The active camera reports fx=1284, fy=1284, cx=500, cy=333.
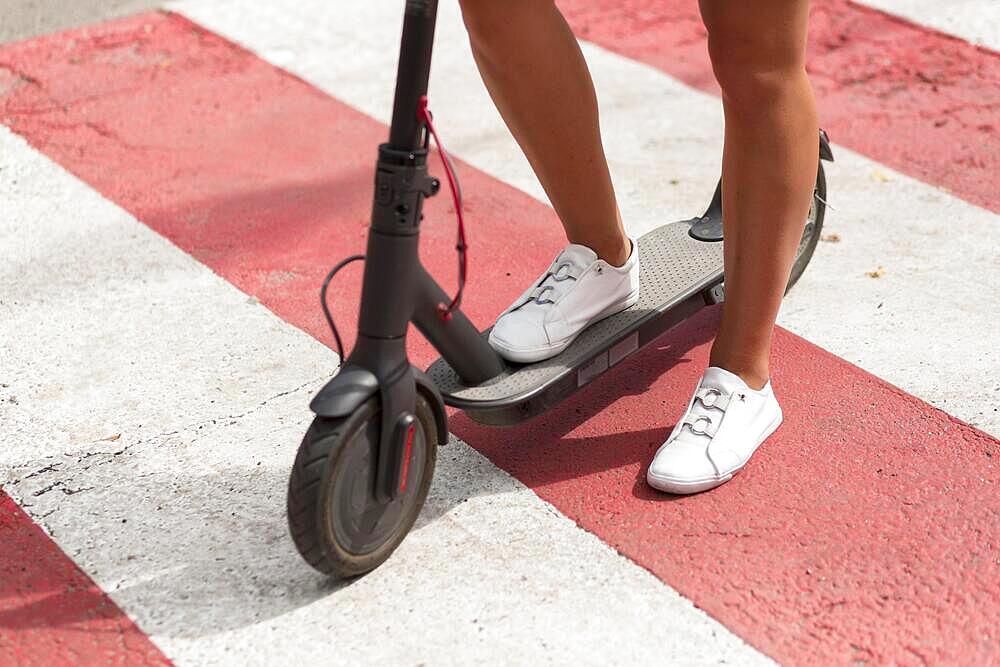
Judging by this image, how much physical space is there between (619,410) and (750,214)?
22.6 inches

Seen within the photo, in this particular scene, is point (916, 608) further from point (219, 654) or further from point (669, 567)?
point (219, 654)

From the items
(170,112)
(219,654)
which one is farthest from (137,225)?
(219,654)

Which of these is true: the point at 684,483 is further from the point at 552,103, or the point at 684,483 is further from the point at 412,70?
the point at 412,70

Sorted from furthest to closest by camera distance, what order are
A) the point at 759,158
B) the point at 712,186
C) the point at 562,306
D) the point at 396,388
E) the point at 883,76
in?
the point at 883,76 → the point at 712,186 → the point at 562,306 → the point at 759,158 → the point at 396,388

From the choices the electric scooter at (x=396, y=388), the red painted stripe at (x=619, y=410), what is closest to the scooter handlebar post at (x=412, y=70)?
the electric scooter at (x=396, y=388)

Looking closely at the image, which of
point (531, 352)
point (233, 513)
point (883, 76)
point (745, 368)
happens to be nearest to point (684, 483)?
point (745, 368)

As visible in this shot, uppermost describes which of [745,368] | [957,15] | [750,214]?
[750,214]

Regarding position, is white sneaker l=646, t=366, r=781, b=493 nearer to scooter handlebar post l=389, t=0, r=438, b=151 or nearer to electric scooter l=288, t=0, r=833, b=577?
electric scooter l=288, t=0, r=833, b=577

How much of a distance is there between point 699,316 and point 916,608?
109 cm

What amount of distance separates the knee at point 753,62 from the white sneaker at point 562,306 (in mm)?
468

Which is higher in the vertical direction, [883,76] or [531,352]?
[531,352]

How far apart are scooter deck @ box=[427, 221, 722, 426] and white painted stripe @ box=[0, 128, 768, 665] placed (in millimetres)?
200

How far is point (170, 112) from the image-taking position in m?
4.01

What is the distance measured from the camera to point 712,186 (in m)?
3.68
